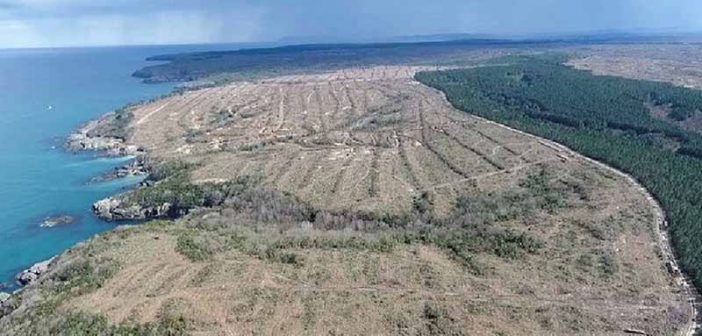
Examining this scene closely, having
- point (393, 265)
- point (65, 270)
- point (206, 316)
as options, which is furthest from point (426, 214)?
point (65, 270)

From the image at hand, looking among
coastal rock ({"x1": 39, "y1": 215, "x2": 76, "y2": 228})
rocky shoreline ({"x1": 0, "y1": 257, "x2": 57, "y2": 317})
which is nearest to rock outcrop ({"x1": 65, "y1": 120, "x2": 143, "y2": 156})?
coastal rock ({"x1": 39, "y1": 215, "x2": 76, "y2": 228})

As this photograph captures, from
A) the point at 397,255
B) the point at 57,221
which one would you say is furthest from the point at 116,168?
the point at 397,255

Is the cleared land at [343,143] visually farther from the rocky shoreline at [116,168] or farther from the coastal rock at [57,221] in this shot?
the coastal rock at [57,221]

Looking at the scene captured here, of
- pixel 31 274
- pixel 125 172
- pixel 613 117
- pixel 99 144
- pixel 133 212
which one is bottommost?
pixel 31 274

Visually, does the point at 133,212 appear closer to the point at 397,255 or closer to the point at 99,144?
the point at 397,255

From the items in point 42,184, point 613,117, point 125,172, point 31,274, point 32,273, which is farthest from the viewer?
point 613,117

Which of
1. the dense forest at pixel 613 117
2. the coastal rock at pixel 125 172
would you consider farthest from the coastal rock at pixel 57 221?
the dense forest at pixel 613 117

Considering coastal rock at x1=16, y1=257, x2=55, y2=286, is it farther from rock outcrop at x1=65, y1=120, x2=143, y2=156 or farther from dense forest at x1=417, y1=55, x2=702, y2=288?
dense forest at x1=417, y1=55, x2=702, y2=288
